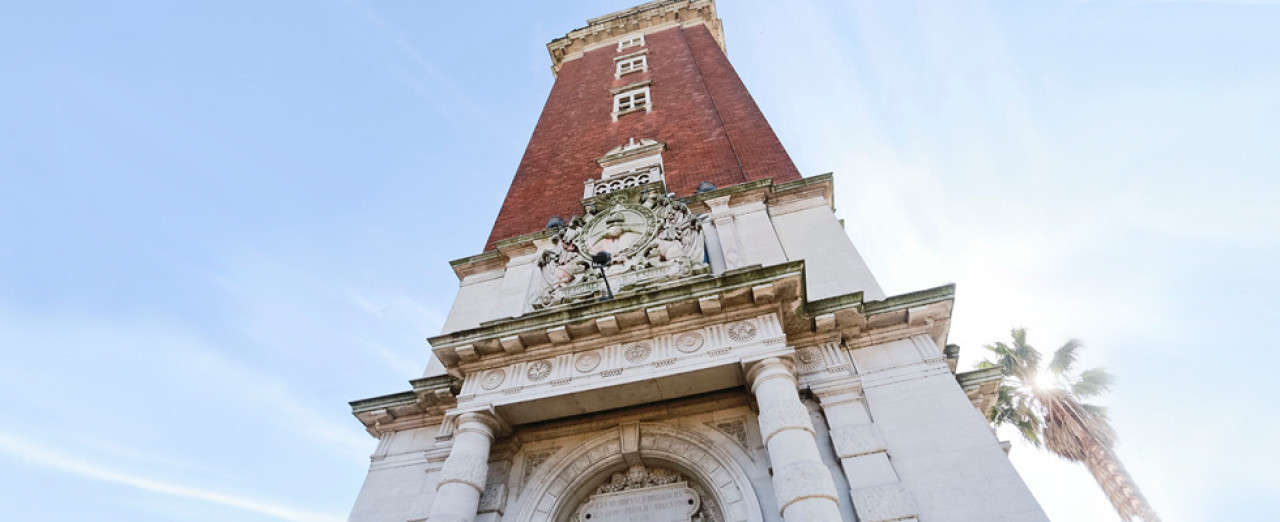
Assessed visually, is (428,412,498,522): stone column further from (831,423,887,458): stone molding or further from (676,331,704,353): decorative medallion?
(831,423,887,458): stone molding

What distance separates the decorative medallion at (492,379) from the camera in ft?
28.7

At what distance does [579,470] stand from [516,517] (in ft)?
3.29

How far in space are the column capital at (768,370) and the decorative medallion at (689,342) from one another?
2.38 feet

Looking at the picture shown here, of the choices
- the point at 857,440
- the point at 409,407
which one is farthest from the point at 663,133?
the point at 857,440

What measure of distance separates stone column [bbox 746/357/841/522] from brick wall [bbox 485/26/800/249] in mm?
6631

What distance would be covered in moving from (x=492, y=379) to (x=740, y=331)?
354cm

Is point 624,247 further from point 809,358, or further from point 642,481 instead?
point 642,481

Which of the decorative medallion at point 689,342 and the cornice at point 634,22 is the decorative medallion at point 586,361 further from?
the cornice at point 634,22

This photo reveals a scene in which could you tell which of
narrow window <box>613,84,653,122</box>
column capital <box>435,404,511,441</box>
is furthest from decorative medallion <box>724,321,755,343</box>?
narrow window <box>613,84,653,122</box>

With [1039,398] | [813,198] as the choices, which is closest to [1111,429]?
[1039,398]

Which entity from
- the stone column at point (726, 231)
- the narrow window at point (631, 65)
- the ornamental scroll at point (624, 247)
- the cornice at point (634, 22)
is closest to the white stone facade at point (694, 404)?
the ornamental scroll at point (624, 247)

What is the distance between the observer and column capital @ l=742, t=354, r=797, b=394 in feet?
25.1

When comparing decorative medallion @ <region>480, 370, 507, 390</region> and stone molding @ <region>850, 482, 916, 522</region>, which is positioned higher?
decorative medallion @ <region>480, 370, 507, 390</region>

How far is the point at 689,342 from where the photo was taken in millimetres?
8438
